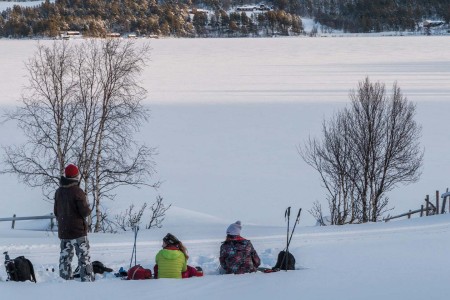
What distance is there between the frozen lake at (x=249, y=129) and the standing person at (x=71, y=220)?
10.5m

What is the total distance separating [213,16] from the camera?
148m

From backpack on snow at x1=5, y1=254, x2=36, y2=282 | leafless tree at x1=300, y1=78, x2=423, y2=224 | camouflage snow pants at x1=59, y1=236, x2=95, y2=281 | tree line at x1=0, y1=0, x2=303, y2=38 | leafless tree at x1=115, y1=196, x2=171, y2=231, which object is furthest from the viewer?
tree line at x1=0, y1=0, x2=303, y2=38

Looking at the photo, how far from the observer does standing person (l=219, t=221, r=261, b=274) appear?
7574 millimetres

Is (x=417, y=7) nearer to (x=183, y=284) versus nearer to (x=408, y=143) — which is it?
(x=408, y=143)

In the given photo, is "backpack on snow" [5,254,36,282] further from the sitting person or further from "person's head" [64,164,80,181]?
the sitting person

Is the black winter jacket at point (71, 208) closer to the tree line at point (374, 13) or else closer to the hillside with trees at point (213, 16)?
the hillside with trees at point (213, 16)

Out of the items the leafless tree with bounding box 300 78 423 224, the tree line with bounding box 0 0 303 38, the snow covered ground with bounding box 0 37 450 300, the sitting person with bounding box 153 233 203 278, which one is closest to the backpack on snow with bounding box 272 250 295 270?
the snow covered ground with bounding box 0 37 450 300

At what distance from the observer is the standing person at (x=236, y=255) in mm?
7574

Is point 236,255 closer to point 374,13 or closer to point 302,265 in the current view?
point 302,265

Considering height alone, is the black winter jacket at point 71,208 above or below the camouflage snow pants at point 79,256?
above

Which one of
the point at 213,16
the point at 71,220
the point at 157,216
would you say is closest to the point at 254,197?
the point at 157,216

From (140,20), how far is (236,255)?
12439 cm

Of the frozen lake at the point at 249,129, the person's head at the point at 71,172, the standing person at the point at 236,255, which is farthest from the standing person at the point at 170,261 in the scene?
the frozen lake at the point at 249,129

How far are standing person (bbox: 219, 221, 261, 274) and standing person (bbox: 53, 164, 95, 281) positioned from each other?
1.42 m
